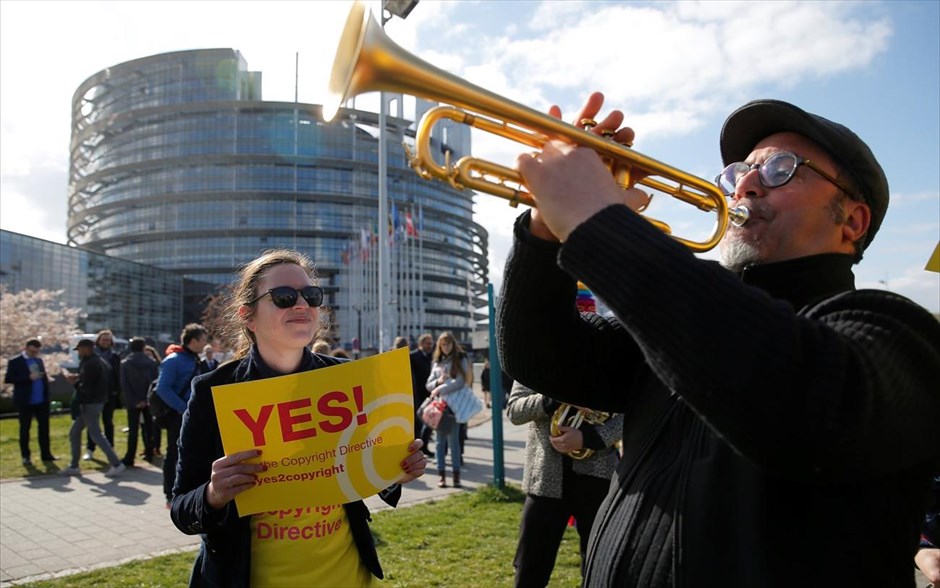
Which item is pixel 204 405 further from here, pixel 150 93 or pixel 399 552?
pixel 150 93

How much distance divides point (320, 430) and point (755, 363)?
5.72 ft

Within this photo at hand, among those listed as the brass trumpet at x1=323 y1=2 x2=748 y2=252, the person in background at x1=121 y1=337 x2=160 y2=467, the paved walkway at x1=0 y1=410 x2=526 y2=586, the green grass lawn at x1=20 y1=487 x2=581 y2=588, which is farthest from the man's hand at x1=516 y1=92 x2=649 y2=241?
the person in background at x1=121 y1=337 x2=160 y2=467

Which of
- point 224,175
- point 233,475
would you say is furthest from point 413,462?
point 224,175

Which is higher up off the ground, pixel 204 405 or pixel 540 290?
pixel 540 290

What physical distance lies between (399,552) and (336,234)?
84.2 m

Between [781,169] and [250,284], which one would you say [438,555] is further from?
[781,169]

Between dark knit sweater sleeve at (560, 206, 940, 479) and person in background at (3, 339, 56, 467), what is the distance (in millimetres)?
12163

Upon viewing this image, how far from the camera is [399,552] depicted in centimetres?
607

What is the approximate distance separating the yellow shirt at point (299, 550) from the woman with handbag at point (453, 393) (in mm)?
6537

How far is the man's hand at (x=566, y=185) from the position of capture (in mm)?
1299

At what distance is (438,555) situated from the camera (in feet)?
19.6

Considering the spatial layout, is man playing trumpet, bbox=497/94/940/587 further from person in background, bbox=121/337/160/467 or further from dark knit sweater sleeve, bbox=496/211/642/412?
person in background, bbox=121/337/160/467

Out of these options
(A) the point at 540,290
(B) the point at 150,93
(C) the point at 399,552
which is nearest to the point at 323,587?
(A) the point at 540,290

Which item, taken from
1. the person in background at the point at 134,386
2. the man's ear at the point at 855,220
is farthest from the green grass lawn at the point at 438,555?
the person in background at the point at 134,386
